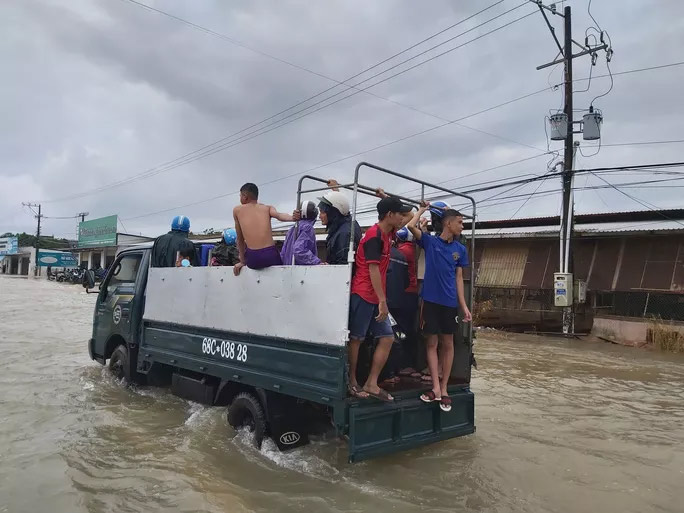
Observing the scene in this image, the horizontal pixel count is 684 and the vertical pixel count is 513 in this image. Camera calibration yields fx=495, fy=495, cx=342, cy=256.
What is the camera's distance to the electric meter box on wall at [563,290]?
13.0m

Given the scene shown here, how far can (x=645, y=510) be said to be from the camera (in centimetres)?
357

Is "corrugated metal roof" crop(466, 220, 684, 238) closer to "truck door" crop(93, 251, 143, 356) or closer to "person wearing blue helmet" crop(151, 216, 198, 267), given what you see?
"person wearing blue helmet" crop(151, 216, 198, 267)

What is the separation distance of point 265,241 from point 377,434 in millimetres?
1850

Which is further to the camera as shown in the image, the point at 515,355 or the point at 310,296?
the point at 515,355

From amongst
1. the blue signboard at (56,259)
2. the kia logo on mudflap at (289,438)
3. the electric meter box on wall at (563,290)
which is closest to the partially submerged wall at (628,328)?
the electric meter box on wall at (563,290)

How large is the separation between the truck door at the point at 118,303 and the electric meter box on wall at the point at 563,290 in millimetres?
10723

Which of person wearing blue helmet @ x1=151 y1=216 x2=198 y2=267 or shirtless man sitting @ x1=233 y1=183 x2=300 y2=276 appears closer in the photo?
shirtless man sitting @ x1=233 y1=183 x2=300 y2=276

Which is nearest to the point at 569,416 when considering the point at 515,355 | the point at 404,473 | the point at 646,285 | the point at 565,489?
the point at 565,489

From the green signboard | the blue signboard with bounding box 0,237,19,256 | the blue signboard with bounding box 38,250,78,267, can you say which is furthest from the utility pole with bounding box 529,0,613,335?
the blue signboard with bounding box 0,237,19,256

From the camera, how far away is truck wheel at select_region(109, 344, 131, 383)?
20.5ft

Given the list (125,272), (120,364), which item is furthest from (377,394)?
(125,272)

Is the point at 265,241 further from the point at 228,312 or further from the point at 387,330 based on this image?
the point at 387,330

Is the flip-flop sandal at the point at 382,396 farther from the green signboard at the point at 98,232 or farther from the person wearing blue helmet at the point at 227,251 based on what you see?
the green signboard at the point at 98,232

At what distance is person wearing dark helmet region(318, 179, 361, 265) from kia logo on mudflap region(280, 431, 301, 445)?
4.93 feet
